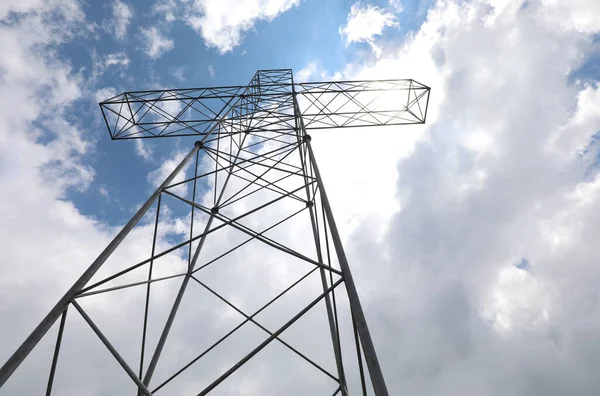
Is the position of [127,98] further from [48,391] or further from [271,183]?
[48,391]

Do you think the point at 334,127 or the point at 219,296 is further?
the point at 334,127

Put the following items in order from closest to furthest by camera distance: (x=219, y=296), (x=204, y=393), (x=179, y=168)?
1. (x=204, y=393)
2. (x=179, y=168)
3. (x=219, y=296)

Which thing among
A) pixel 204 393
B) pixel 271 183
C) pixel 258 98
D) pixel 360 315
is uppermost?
pixel 258 98

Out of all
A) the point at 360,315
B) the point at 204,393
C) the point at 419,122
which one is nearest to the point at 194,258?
the point at 204,393

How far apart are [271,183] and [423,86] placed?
6.54 metres

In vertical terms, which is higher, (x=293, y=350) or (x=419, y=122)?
(x=419, y=122)

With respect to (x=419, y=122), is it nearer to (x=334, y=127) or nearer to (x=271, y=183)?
(x=334, y=127)

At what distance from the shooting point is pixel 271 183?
7793mm

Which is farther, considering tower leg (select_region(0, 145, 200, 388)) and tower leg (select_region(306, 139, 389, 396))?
tower leg (select_region(0, 145, 200, 388))

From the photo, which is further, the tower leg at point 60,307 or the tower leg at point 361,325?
the tower leg at point 60,307

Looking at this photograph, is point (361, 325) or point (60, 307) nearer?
point (361, 325)

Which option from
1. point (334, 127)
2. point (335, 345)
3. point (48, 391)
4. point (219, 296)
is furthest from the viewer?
point (334, 127)

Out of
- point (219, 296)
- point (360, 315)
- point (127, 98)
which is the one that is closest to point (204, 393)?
point (360, 315)

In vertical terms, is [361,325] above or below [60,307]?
below
